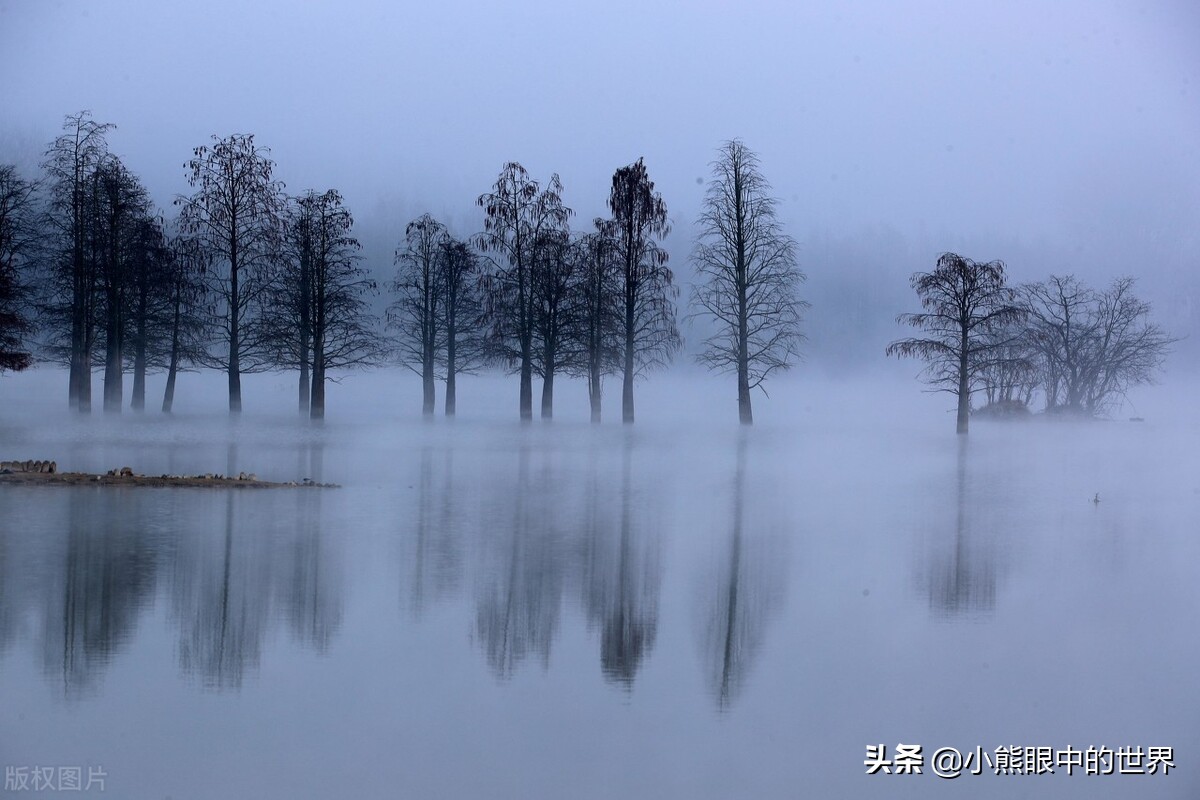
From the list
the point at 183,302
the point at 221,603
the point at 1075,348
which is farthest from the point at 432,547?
the point at 1075,348

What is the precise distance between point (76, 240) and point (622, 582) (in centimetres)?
3626

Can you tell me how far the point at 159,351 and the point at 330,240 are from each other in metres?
10.8

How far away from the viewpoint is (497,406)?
62.7 metres

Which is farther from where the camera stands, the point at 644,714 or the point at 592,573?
the point at 592,573

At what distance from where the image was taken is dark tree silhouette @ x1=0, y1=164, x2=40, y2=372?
34406mm

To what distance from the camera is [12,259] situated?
37.7 m

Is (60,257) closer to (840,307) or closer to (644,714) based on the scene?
(644,714)

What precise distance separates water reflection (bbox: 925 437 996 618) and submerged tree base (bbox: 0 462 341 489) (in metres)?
10.9

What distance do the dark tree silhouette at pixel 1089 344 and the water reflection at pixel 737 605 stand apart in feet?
148

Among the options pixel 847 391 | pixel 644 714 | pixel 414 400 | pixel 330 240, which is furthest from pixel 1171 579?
pixel 847 391

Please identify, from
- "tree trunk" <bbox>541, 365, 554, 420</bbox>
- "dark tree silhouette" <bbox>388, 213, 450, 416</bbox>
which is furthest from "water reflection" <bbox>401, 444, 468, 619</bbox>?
"dark tree silhouette" <bbox>388, 213, 450, 416</bbox>

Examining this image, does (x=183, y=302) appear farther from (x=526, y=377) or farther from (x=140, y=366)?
(x=526, y=377)

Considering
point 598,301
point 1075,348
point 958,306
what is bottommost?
point 1075,348

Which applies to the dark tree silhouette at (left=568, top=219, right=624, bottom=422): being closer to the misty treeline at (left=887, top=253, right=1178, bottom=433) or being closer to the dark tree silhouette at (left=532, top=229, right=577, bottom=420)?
the dark tree silhouette at (left=532, top=229, right=577, bottom=420)
